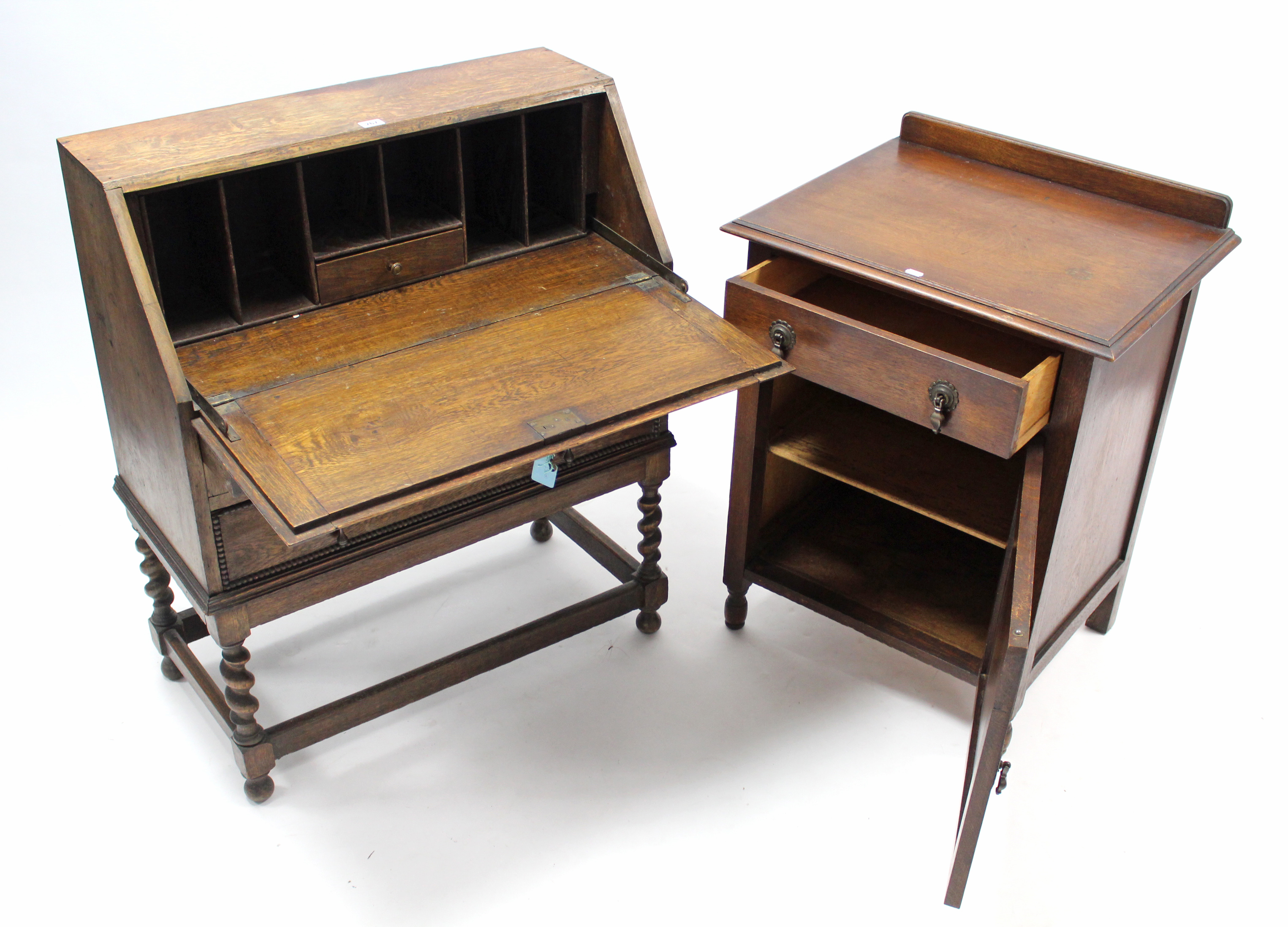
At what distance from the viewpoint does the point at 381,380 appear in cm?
248

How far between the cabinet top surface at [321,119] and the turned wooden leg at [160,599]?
86 centimetres

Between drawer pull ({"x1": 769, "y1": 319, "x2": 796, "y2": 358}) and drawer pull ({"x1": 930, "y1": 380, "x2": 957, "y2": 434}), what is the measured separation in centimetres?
31

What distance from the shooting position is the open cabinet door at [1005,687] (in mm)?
2176

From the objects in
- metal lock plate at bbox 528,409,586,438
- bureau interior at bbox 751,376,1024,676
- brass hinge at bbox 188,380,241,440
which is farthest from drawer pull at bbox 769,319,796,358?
brass hinge at bbox 188,380,241,440

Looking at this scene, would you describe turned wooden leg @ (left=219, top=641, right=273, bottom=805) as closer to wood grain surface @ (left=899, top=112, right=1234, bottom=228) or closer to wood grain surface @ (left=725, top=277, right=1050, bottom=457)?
wood grain surface @ (left=725, top=277, right=1050, bottom=457)

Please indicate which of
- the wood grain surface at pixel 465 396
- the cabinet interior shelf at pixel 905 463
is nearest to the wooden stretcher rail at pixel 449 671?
the cabinet interior shelf at pixel 905 463

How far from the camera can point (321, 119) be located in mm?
2641

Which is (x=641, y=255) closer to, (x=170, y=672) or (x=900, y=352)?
(x=900, y=352)

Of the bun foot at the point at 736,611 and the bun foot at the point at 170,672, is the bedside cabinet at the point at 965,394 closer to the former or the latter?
the bun foot at the point at 736,611

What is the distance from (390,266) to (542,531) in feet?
3.43

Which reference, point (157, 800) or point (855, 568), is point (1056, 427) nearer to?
point (855, 568)

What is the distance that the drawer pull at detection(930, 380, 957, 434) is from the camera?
2.50 meters

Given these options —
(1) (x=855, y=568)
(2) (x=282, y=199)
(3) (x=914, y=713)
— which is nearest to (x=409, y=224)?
(2) (x=282, y=199)

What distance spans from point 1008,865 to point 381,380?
1570 millimetres
